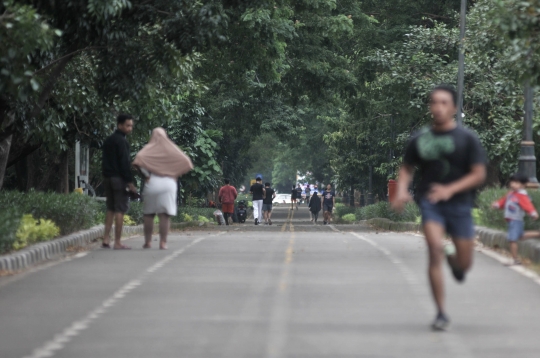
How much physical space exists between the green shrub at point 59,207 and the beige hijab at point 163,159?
209 cm

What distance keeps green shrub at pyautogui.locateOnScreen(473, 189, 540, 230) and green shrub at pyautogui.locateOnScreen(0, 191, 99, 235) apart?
22.3 feet

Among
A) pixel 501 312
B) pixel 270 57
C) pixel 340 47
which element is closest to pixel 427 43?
pixel 340 47

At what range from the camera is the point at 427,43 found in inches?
1304

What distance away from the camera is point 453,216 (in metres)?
8.13

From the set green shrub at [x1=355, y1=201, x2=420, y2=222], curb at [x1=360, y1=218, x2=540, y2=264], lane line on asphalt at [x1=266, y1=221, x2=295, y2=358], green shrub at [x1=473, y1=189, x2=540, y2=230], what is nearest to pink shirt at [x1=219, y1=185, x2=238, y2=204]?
green shrub at [x1=355, y1=201, x2=420, y2=222]

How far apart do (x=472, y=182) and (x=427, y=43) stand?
25.6m

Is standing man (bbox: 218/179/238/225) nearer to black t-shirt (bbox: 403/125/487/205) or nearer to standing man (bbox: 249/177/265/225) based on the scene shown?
standing man (bbox: 249/177/265/225)

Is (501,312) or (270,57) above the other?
(270,57)

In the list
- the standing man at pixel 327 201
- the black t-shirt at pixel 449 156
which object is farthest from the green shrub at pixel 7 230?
the standing man at pixel 327 201

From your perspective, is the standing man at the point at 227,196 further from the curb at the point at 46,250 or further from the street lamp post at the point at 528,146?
the street lamp post at the point at 528,146

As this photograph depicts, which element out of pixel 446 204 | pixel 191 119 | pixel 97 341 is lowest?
pixel 97 341

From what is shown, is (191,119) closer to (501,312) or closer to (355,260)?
(355,260)

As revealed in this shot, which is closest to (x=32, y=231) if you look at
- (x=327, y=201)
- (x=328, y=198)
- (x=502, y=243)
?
(x=502, y=243)

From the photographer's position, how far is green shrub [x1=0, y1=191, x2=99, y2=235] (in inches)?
670
